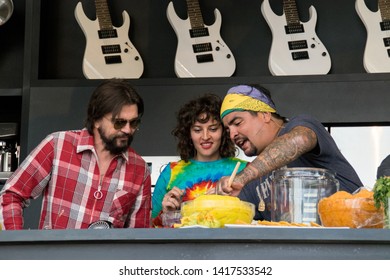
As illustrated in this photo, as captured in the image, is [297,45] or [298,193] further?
[297,45]

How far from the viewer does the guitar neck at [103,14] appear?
5.39 m

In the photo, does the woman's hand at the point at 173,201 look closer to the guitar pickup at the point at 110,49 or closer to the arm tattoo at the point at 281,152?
the arm tattoo at the point at 281,152

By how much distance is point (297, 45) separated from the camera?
521 cm

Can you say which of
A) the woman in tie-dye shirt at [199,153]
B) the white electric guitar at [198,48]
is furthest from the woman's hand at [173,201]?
the white electric guitar at [198,48]

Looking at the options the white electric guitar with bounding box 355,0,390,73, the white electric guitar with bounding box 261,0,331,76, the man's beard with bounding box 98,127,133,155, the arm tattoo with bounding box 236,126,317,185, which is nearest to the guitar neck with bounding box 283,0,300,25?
the white electric guitar with bounding box 261,0,331,76

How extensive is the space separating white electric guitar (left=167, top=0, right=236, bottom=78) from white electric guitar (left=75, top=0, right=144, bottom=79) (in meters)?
0.26

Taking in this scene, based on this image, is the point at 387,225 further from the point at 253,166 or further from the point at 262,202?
the point at 262,202

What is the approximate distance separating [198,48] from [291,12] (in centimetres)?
57

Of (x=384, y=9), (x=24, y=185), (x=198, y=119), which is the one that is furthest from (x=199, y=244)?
(x=384, y=9)

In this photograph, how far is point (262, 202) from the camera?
3.22 metres

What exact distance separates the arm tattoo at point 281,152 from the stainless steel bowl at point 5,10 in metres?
2.69

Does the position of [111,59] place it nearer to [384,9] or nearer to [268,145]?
[384,9]
